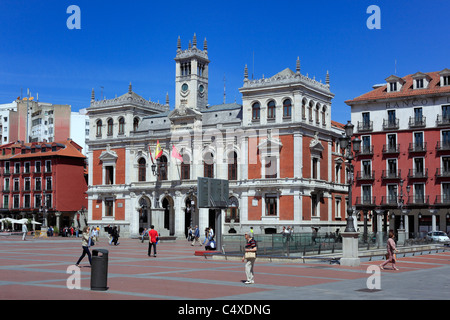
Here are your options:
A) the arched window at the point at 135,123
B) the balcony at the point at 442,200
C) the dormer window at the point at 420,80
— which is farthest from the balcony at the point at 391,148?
the arched window at the point at 135,123

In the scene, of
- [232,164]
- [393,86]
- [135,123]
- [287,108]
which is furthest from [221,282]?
[135,123]

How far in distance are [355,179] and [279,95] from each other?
1213 cm

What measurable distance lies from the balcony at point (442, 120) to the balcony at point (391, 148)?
4566mm

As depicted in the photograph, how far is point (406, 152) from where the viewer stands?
206 feet

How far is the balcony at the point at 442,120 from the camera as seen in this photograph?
60.9 meters

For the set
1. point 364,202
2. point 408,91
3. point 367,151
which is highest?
point 408,91

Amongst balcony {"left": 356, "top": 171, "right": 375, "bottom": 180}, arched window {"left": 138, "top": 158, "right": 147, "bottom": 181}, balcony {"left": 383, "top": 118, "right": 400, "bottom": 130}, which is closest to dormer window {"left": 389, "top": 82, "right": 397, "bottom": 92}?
balcony {"left": 383, "top": 118, "right": 400, "bottom": 130}

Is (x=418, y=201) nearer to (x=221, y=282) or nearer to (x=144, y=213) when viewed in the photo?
(x=144, y=213)

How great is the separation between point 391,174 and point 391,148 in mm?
2695

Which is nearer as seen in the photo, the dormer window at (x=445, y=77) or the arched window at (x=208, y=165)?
the dormer window at (x=445, y=77)

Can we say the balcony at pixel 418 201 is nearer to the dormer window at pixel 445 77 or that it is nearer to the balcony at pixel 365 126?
the balcony at pixel 365 126
